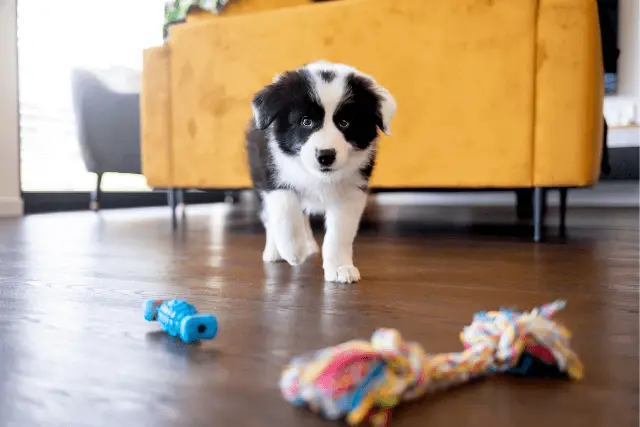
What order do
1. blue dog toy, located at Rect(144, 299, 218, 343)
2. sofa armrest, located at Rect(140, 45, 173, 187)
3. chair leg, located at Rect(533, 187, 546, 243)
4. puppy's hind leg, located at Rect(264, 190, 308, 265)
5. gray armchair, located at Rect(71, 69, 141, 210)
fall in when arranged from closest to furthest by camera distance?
1. blue dog toy, located at Rect(144, 299, 218, 343)
2. puppy's hind leg, located at Rect(264, 190, 308, 265)
3. chair leg, located at Rect(533, 187, 546, 243)
4. sofa armrest, located at Rect(140, 45, 173, 187)
5. gray armchair, located at Rect(71, 69, 141, 210)

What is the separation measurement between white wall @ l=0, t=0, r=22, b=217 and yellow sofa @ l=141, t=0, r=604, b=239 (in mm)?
2152

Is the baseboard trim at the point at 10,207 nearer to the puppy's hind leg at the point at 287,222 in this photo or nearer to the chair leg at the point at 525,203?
the puppy's hind leg at the point at 287,222

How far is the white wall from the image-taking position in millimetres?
4273

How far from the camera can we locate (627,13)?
5.71 m

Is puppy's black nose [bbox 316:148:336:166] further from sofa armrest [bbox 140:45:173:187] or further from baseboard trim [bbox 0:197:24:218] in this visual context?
baseboard trim [bbox 0:197:24:218]

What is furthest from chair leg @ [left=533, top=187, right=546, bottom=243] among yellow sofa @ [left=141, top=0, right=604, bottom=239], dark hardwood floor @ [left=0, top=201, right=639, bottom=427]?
dark hardwood floor @ [left=0, top=201, right=639, bottom=427]

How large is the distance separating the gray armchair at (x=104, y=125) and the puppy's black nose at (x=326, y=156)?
3.72 meters

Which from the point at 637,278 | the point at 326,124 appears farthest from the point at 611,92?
the point at 326,124

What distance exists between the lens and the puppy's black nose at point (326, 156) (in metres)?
1.35

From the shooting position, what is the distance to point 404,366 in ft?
2.19

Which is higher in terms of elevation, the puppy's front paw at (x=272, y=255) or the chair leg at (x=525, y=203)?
the puppy's front paw at (x=272, y=255)

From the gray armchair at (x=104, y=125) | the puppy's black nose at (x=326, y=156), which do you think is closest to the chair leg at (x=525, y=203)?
the gray armchair at (x=104, y=125)

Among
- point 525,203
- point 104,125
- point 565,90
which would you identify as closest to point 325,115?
point 565,90

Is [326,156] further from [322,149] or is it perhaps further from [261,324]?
[261,324]
